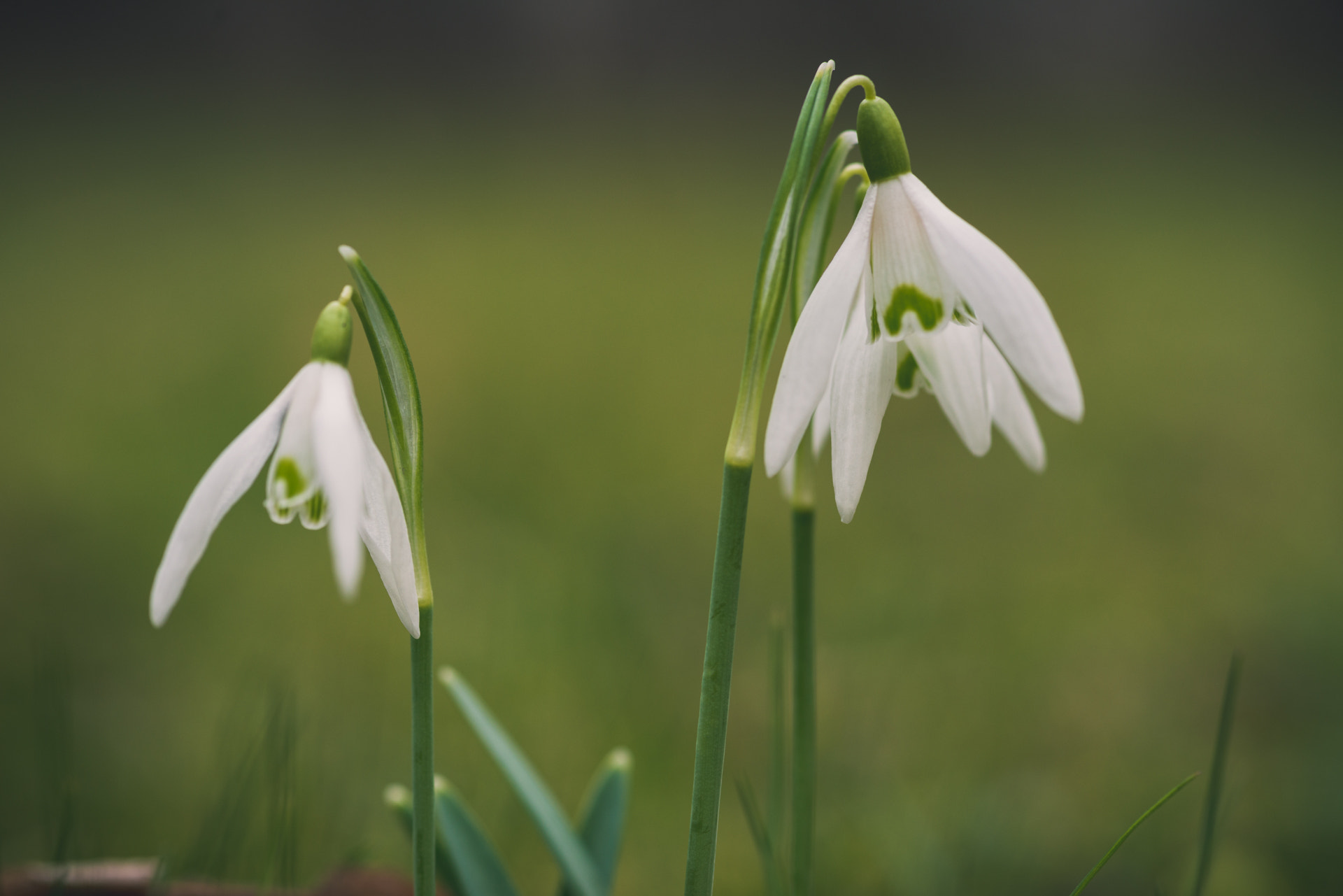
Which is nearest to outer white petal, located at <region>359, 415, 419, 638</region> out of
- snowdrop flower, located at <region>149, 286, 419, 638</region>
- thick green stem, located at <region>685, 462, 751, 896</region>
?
snowdrop flower, located at <region>149, 286, 419, 638</region>

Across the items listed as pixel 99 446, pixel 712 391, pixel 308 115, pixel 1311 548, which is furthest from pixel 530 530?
pixel 308 115

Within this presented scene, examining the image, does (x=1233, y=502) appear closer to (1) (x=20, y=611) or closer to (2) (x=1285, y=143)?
(1) (x=20, y=611)

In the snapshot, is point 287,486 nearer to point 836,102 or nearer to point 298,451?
point 298,451

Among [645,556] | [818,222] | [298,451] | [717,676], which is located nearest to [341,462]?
[298,451]

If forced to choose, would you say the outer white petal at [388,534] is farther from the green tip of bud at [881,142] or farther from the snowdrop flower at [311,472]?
the green tip of bud at [881,142]

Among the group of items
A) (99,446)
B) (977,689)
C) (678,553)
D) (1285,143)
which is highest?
(1285,143)

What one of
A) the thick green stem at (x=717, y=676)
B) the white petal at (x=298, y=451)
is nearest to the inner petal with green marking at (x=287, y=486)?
the white petal at (x=298, y=451)

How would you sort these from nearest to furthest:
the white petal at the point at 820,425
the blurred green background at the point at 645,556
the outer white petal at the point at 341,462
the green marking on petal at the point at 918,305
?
the outer white petal at the point at 341,462
the green marking on petal at the point at 918,305
the white petal at the point at 820,425
the blurred green background at the point at 645,556
